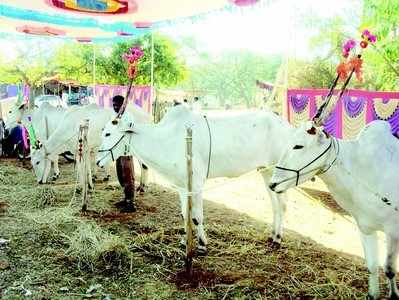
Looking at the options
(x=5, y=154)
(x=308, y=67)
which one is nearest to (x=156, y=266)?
(x=5, y=154)

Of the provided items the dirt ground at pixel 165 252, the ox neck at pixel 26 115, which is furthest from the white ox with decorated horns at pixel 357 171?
the ox neck at pixel 26 115

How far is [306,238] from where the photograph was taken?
5.25 metres

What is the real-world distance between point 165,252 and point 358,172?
2267 mm

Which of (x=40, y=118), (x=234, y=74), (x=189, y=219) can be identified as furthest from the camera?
(x=234, y=74)

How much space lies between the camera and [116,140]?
4938 mm

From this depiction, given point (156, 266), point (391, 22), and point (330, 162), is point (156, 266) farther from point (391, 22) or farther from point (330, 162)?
point (391, 22)

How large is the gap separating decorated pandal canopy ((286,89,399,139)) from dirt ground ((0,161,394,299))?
141 cm

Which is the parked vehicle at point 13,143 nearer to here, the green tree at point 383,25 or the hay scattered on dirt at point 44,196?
the hay scattered on dirt at point 44,196

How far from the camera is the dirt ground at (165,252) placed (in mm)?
3775

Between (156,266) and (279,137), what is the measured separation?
2033 millimetres

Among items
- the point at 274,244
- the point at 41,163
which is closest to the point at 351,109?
the point at 274,244

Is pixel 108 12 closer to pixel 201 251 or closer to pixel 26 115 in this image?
pixel 26 115

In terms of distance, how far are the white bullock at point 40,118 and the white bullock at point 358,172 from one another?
6.10m

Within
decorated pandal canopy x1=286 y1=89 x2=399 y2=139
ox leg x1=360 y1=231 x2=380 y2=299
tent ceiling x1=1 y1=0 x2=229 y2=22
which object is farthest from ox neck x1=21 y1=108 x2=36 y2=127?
ox leg x1=360 y1=231 x2=380 y2=299
